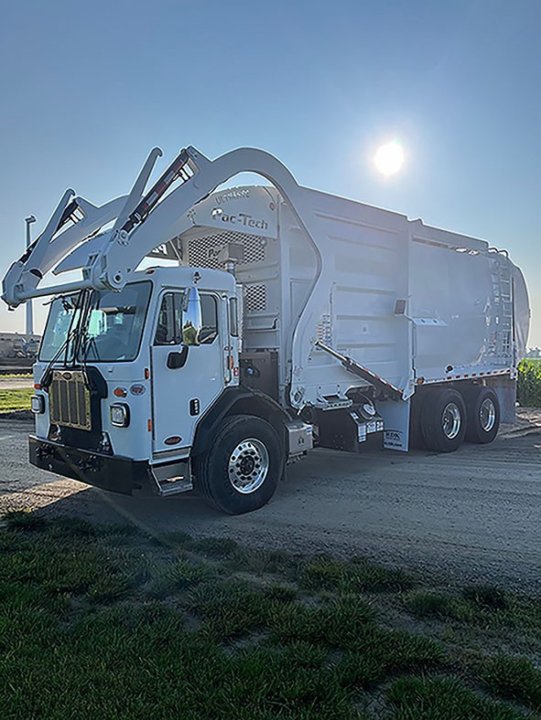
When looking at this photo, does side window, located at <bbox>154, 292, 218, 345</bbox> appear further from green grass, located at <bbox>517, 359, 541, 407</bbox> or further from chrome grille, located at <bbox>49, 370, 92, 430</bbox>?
green grass, located at <bbox>517, 359, 541, 407</bbox>

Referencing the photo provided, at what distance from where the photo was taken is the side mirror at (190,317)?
5836 mm

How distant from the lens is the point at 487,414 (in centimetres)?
1066

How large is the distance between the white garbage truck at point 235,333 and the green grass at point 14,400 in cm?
1024

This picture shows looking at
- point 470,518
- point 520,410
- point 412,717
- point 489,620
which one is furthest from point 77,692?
point 520,410

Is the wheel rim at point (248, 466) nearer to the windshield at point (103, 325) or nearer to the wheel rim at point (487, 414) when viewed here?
the windshield at point (103, 325)

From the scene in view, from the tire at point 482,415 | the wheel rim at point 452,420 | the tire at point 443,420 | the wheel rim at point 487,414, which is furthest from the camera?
the wheel rim at point 487,414

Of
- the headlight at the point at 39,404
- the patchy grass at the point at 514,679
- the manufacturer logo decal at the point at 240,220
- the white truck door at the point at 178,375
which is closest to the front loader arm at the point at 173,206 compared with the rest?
the manufacturer logo decal at the point at 240,220

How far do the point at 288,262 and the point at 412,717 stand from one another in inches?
215

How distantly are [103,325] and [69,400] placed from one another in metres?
0.85

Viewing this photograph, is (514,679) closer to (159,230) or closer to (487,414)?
(159,230)

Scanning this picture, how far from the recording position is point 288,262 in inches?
289

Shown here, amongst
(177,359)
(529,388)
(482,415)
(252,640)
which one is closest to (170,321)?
(177,359)

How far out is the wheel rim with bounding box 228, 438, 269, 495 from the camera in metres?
6.31

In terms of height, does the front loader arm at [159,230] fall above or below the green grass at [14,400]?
above
